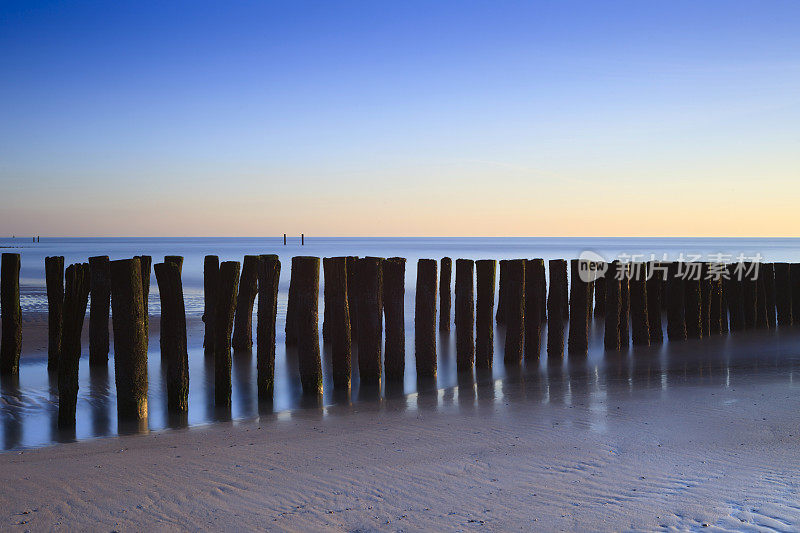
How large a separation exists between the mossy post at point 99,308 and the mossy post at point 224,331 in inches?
42.3

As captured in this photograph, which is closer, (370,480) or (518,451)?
(370,480)

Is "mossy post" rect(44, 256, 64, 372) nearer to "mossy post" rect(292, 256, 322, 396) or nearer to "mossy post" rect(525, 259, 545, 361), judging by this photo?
"mossy post" rect(292, 256, 322, 396)

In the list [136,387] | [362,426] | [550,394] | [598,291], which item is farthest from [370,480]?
[598,291]

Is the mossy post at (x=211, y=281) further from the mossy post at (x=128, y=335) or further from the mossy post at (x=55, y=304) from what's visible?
the mossy post at (x=128, y=335)

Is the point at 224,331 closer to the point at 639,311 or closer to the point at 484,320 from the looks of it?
the point at 484,320

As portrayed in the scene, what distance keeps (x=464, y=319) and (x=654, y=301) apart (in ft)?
11.8

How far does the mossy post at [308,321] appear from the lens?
6.71m

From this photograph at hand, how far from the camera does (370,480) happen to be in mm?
4070

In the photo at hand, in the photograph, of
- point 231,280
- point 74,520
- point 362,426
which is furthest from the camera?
point 231,280

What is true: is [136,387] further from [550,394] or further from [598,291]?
[598,291]

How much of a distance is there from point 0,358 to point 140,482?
5412 mm

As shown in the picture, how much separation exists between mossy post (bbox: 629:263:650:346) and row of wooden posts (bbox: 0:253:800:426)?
0.05 ft

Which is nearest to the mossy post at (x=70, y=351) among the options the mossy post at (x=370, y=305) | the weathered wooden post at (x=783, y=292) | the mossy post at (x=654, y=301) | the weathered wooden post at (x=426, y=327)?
the mossy post at (x=370, y=305)

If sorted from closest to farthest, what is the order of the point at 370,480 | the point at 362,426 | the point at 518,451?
1. the point at 370,480
2. the point at 518,451
3. the point at 362,426
